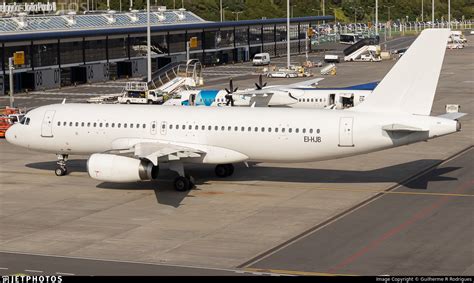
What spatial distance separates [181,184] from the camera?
5378 centimetres

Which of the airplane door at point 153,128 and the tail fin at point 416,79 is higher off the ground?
the tail fin at point 416,79

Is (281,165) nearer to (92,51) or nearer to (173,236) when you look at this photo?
(173,236)

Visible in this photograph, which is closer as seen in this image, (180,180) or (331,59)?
(180,180)

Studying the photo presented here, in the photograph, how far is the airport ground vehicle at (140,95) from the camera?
4099 inches

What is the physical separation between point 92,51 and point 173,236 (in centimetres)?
9246

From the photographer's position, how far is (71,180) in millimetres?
57719

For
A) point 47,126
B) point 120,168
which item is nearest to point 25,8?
point 47,126

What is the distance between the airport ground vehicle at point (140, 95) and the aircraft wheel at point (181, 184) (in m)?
50.8

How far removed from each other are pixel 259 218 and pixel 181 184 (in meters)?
8.06

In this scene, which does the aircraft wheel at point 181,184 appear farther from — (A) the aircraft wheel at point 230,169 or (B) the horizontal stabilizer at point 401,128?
(B) the horizontal stabilizer at point 401,128

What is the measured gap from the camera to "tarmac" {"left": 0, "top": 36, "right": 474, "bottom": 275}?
128ft
